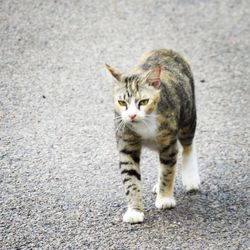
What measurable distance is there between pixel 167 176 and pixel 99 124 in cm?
194

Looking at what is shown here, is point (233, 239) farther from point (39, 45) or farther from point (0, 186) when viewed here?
point (39, 45)

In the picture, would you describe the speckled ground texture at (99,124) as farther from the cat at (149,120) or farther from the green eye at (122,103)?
the green eye at (122,103)

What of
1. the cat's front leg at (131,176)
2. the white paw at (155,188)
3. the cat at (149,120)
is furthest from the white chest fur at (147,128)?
the white paw at (155,188)

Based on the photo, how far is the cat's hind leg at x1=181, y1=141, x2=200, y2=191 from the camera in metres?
5.86

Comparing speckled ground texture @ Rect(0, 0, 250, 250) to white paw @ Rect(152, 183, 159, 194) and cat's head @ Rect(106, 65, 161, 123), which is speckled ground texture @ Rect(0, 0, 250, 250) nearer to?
white paw @ Rect(152, 183, 159, 194)

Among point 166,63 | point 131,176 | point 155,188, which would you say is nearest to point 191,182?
point 155,188

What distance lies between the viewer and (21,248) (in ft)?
16.1

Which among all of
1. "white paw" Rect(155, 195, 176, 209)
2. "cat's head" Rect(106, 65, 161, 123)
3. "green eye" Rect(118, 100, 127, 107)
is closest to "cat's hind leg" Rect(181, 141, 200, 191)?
"white paw" Rect(155, 195, 176, 209)

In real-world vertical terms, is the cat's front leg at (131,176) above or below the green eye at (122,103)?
below

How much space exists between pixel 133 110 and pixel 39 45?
4.37m

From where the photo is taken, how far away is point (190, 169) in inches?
231

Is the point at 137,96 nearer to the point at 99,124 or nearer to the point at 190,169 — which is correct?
the point at 190,169

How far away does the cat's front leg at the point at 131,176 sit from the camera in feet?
17.5

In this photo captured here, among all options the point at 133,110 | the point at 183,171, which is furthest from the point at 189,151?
the point at 133,110
